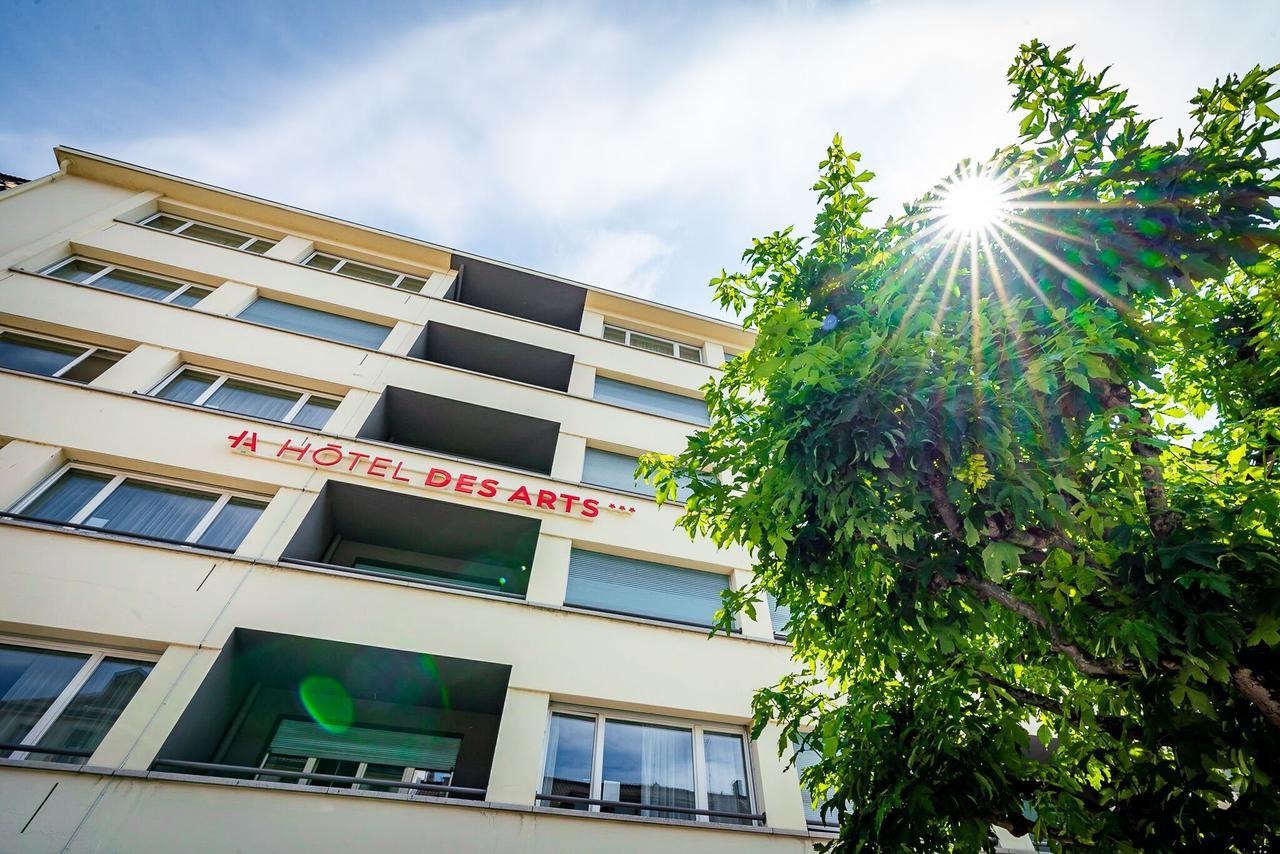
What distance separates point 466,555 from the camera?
36.5ft

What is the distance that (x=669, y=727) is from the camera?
336 inches

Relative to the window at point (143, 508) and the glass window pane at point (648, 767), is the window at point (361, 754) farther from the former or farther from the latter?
the window at point (143, 508)

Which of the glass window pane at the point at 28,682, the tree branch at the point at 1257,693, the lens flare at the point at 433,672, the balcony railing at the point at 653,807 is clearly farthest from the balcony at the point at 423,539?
the tree branch at the point at 1257,693

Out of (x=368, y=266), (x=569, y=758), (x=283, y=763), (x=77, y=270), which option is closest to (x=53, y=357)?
(x=77, y=270)

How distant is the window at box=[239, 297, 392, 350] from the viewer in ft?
42.3

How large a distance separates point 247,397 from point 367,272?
6.00 meters

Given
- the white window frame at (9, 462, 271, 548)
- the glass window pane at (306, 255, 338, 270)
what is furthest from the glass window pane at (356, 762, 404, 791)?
the glass window pane at (306, 255, 338, 270)

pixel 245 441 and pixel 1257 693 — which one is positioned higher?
pixel 245 441

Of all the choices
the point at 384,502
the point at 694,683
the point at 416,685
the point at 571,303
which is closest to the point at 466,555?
the point at 384,502

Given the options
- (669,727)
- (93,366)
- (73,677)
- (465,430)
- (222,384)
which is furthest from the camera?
(465,430)

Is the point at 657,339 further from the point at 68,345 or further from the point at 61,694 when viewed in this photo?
the point at 61,694

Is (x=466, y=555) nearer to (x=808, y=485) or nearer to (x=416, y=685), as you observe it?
(x=416, y=685)

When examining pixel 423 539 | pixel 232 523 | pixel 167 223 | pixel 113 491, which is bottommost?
pixel 232 523

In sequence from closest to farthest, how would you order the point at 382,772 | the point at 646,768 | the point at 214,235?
the point at 646,768 → the point at 382,772 → the point at 214,235
